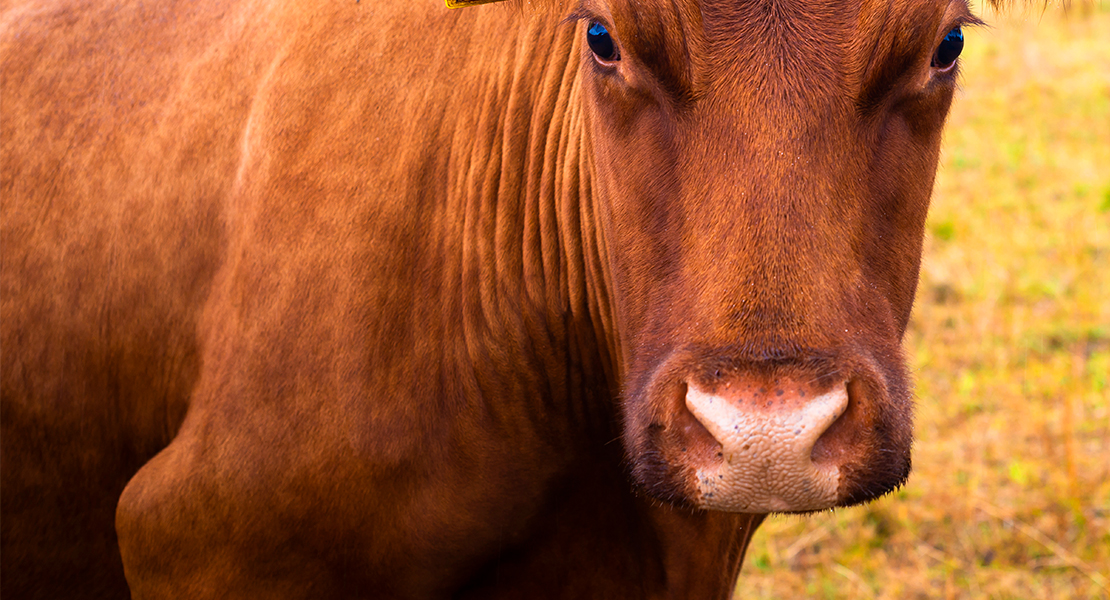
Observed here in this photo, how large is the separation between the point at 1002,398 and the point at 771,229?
4.33m

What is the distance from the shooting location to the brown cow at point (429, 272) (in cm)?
207

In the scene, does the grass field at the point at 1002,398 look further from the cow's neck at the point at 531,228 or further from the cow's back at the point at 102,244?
the cow's back at the point at 102,244

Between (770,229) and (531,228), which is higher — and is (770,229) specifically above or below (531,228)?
above

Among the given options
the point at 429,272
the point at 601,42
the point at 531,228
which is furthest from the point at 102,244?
the point at 601,42

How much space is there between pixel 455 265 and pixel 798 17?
1.02 meters

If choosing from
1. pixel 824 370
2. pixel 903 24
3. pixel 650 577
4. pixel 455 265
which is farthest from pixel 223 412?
pixel 903 24

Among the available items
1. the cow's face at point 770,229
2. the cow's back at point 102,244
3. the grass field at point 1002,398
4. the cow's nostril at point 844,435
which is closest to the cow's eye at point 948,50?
the cow's face at point 770,229

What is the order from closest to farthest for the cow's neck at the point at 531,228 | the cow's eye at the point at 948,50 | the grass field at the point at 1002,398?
the cow's eye at the point at 948,50, the cow's neck at the point at 531,228, the grass field at the point at 1002,398

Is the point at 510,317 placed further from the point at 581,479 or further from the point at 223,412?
the point at 223,412

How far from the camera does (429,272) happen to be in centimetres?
264

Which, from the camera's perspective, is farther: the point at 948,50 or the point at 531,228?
the point at 531,228

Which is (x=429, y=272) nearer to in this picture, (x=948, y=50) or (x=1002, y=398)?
(x=948, y=50)

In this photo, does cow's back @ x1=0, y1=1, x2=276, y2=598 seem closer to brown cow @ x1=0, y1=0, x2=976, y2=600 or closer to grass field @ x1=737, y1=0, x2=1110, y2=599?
brown cow @ x1=0, y1=0, x2=976, y2=600

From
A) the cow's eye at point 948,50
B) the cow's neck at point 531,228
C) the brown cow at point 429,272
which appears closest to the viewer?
the brown cow at point 429,272
